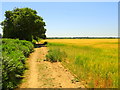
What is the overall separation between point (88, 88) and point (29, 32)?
31346 millimetres

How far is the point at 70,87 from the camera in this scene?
5.88 meters

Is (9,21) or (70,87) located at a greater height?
(9,21)

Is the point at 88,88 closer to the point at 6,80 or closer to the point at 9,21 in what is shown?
the point at 6,80

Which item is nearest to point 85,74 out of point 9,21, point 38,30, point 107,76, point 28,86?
point 107,76

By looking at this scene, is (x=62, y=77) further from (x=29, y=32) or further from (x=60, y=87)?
(x=29, y=32)

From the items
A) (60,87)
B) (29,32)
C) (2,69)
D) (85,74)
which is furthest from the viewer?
(29,32)

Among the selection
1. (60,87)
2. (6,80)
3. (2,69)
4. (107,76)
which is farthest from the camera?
(107,76)

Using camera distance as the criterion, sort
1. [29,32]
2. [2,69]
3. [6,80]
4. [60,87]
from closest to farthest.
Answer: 1. [2,69]
2. [6,80]
3. [60,87]
4. [29,32]

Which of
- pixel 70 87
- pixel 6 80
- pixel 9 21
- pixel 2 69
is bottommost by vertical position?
pixel 70 87

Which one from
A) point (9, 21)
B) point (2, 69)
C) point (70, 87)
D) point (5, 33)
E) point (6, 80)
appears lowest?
point (70, 87)

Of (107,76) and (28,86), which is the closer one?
(28,86)

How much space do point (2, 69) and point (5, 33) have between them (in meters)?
34.8

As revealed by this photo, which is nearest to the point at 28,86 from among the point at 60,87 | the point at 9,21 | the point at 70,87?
the point at 60,87

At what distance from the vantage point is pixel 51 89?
557cm
